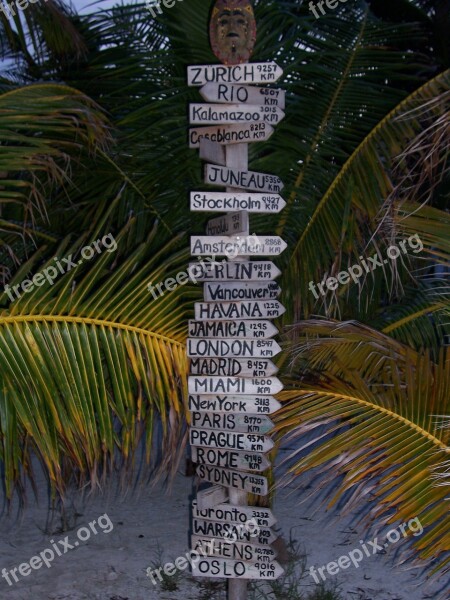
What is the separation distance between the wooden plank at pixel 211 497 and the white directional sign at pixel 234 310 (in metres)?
0.70

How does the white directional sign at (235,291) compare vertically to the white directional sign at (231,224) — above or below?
below

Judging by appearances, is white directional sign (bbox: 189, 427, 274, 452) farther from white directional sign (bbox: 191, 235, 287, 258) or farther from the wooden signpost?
white directional sign (bbox: 191, 235, 287, 258)

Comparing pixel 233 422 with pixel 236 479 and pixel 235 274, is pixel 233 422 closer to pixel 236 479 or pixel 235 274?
pixel 236 479

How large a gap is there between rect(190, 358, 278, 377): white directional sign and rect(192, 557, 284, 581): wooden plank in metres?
0.75

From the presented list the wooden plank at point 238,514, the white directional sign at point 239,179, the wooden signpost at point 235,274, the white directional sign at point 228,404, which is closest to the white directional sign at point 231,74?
the wooden signpost at point 235,274

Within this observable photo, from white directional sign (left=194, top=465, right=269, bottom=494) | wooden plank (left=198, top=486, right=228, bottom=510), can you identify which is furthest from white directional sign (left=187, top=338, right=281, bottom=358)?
wooden plank (left=198, top=486, right=228, bottom=510)

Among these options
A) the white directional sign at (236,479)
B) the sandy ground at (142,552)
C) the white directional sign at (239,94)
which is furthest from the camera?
the sandy ground at (142,552)

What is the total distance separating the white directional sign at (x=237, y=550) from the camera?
265cm

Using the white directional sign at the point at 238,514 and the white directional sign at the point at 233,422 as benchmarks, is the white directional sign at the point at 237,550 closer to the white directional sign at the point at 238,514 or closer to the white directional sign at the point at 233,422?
the white directional sign at the point at 238,514

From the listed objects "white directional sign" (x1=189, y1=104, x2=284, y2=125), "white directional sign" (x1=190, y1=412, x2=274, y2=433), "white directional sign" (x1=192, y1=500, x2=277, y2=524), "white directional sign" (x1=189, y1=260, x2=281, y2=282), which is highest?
"white directional sign" (x1=189, y1=104, x2=284, y2=125)

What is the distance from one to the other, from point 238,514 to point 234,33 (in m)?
1.81

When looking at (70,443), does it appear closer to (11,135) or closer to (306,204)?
(11,135)

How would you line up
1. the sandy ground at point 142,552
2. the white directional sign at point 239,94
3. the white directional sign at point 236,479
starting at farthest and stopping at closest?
the sandy ground at point 142,552 < the white directional sign at point 236,479 < the white directional sign at point 239,94

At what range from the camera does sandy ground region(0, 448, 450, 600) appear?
3.73m
